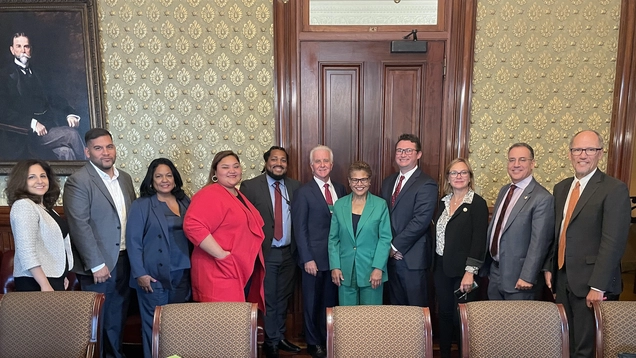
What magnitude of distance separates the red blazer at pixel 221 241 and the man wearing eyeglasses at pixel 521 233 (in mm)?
1549

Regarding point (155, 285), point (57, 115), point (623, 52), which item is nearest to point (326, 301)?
point (155, 285)

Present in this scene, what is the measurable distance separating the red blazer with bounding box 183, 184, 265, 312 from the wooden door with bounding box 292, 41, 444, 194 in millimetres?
956

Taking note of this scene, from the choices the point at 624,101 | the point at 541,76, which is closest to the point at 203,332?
the point at 541,76

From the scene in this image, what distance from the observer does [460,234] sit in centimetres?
263

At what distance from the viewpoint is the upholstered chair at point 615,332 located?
175 centimetres

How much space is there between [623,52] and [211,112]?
328 cm

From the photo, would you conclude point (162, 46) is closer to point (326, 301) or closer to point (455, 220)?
point (326, 301)

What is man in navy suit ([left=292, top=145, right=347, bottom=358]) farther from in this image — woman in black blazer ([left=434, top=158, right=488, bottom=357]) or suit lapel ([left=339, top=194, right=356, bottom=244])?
woman in black blazer ([left=434, top=158, right=488, bottom=357])

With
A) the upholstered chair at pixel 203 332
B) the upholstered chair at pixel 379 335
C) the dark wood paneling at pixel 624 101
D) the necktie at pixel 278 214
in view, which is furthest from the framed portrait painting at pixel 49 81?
the dark wood paneling at pixel 624 101

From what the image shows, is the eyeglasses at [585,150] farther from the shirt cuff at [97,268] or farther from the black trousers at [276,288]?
the shirt cuff at [97,268]

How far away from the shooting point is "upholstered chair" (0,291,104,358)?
1.80 metres

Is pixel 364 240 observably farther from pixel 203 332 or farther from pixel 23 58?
pixel 23 58

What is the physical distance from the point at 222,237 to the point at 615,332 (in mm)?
2058

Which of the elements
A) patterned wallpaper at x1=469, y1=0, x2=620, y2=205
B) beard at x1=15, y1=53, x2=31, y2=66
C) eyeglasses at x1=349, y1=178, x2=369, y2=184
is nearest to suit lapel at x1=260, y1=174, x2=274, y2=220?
eyeglasses at x1=349, y1=178, x2=369, y2=184
